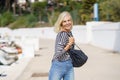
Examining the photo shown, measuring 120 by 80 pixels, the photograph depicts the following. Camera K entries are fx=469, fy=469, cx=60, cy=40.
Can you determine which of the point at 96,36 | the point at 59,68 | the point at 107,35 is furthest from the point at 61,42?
the point at 96,36

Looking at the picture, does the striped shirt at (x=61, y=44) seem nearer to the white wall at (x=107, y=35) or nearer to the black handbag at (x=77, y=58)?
the black handbag at (x=77, y=58)

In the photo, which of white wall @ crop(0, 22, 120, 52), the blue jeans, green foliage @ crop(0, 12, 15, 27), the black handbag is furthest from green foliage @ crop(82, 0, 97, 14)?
the blue jeans

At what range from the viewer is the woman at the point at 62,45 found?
7.07 meters

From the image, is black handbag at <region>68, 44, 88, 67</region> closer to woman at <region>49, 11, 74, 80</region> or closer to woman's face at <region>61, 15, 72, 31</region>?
woman at <region>49, 11, 74, 80</region>

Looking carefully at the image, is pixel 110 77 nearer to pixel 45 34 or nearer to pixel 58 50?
pixel 58 50

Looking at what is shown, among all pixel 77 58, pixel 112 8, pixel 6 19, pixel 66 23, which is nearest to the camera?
pixel 66 23

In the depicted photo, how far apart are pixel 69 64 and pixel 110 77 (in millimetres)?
7328

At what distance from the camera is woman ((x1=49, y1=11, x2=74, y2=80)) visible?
7.07 metres

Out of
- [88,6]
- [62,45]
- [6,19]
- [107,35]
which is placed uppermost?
[62,45]

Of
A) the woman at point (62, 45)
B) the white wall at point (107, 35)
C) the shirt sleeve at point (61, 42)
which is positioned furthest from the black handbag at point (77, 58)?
the white wall at point (107, 35)

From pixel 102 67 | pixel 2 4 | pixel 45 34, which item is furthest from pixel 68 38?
pixel 2 4

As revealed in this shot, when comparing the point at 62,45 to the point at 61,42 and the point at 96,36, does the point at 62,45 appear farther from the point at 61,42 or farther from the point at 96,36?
the point at 96,36

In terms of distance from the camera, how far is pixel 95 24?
123 feet

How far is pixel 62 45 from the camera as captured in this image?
23.3ft
